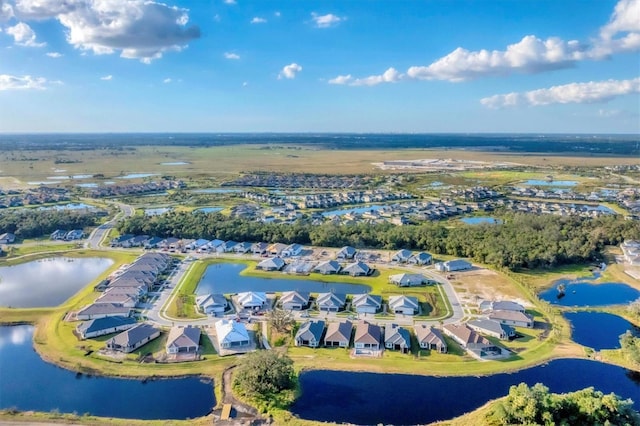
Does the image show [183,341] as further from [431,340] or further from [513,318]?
[513,318]

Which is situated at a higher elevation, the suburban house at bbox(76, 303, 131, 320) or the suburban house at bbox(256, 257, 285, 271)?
the suburban house at bbox(256, 257, 285, 271)

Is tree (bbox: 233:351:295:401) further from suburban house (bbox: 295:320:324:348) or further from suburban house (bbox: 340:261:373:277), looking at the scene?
suburban house (bbox: 340:261:373:277)

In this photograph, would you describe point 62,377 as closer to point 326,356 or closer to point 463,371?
point 326,356

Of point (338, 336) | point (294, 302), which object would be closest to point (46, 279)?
point (294, 302)

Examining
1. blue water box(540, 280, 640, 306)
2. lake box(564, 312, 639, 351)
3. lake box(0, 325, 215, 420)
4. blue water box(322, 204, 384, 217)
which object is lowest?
lake box(0, 325, 215, 420)

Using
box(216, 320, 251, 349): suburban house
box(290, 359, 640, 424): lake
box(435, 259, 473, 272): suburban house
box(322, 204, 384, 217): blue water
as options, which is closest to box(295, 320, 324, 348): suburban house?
box(290, 359, 640, 424): lake
